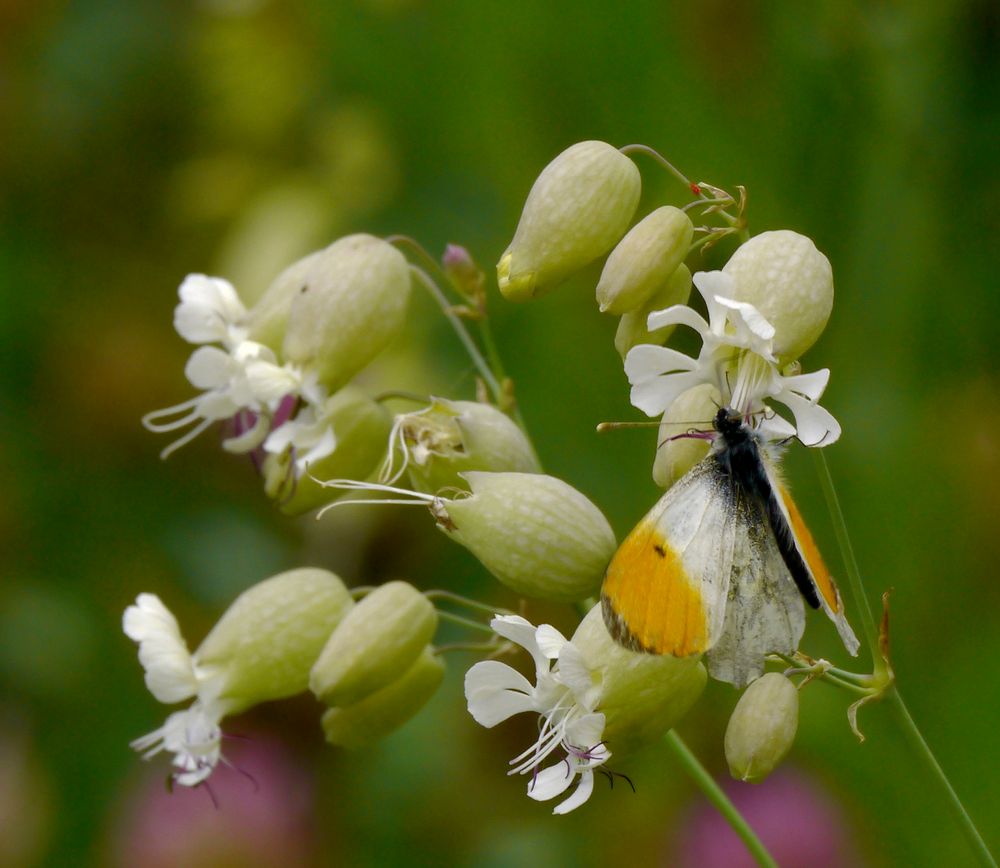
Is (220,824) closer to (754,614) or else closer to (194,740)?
(194,740)

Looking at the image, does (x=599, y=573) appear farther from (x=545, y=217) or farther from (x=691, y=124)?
(x=691, y=124)

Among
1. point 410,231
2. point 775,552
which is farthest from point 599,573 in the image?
point 410,231

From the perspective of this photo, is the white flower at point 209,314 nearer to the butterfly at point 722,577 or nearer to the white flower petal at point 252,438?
the white flower petal at point 252,438

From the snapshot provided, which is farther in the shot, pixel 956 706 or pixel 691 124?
pixel 691 124

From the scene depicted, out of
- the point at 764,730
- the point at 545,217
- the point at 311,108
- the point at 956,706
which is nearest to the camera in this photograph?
the point at 764,730

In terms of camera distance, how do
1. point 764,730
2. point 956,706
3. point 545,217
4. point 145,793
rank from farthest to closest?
1. point 145,793
2. point 956,706
3. point 545,217
4. point 764,730

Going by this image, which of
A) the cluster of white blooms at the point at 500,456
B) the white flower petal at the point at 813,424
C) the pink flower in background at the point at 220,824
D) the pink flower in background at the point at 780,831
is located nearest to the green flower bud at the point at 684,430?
Answer: the cluster of white blooms at the point at 500,456

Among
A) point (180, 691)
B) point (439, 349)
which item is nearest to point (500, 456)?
point (180, 691)
